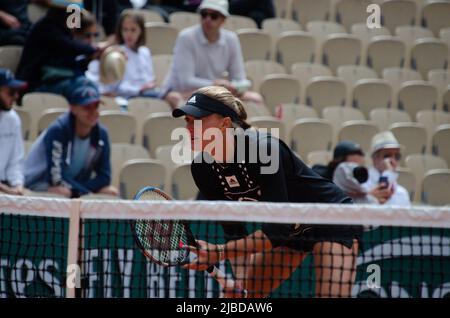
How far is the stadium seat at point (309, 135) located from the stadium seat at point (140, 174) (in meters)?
1.48

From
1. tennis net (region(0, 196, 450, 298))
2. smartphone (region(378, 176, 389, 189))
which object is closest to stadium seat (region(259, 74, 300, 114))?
smartphone (region(378, 176, 389, 189))

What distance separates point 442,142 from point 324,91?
120cm

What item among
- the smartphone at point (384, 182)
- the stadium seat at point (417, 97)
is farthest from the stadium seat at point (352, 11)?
the smartphone at point (384, 182)

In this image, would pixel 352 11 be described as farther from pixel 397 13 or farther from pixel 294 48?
pixel 294 48

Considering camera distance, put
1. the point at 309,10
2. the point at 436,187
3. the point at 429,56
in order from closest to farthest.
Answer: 1. the point at 436,187
2. the point at 429,56
3. the point at 309,10

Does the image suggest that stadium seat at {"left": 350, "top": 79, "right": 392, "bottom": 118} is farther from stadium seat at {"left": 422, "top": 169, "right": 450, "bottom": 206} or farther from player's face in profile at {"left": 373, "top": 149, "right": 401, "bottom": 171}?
player's face in profile at {"left": 373, "top": 149, "right": 401, "bottom": 171}

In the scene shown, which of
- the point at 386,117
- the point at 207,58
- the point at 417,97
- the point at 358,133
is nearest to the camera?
the point at 358,133

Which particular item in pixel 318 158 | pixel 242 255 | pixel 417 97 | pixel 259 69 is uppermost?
pixel 259 69

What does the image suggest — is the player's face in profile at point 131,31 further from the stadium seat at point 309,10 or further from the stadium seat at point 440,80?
the stadium seat at point 440,80

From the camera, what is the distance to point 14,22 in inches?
357

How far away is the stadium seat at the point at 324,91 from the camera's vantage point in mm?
9258

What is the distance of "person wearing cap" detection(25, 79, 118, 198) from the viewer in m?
7.12

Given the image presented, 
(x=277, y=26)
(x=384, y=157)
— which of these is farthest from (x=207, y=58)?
(x=384, y=157)

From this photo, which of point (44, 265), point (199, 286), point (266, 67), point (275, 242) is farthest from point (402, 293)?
point (266, 67)
